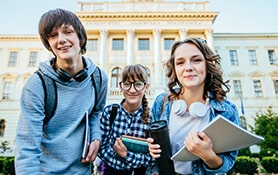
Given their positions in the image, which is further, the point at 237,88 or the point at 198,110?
the point at 237,88

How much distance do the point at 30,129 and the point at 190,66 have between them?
1.12 metres

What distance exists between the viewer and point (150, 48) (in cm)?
2173

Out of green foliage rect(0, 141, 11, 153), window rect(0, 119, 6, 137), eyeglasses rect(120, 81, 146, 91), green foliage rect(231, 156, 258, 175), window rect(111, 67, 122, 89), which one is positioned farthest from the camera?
window rect(111, 67, 122, 89)

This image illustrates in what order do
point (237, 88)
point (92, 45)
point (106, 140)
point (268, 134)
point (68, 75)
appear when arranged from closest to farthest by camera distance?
1. point (68, 75)
2. point (106, 140)
3. point (268, 134)
4. point (92, 45)
5. point (237, 88)

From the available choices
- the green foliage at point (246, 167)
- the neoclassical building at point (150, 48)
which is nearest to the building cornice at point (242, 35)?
the neoclassical building at point (150, 48)

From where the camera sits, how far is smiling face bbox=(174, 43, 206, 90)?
Answer: 4.48ft

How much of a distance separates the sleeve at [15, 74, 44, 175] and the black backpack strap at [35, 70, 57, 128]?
0.03 m

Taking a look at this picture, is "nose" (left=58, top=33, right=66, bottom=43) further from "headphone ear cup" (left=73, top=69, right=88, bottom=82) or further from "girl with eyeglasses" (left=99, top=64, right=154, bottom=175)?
"girl with eyeglasses" (left=99, top=64, right=154, bottom=175)

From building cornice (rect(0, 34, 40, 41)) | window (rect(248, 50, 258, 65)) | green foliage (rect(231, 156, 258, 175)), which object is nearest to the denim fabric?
green foliage (rect(231, 156, 258, 175))

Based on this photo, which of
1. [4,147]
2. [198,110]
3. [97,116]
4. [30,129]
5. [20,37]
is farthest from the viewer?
[20,37]

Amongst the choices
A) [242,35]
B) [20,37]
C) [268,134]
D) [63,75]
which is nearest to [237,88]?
[242,35]

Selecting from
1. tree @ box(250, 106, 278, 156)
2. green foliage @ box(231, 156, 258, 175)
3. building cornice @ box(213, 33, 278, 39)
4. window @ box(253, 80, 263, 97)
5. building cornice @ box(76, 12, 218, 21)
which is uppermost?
building cornice @ box(76, 12, 218, 21)

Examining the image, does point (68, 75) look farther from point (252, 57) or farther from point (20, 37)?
point (20, 37)

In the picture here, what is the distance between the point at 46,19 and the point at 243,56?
24.9 metres
